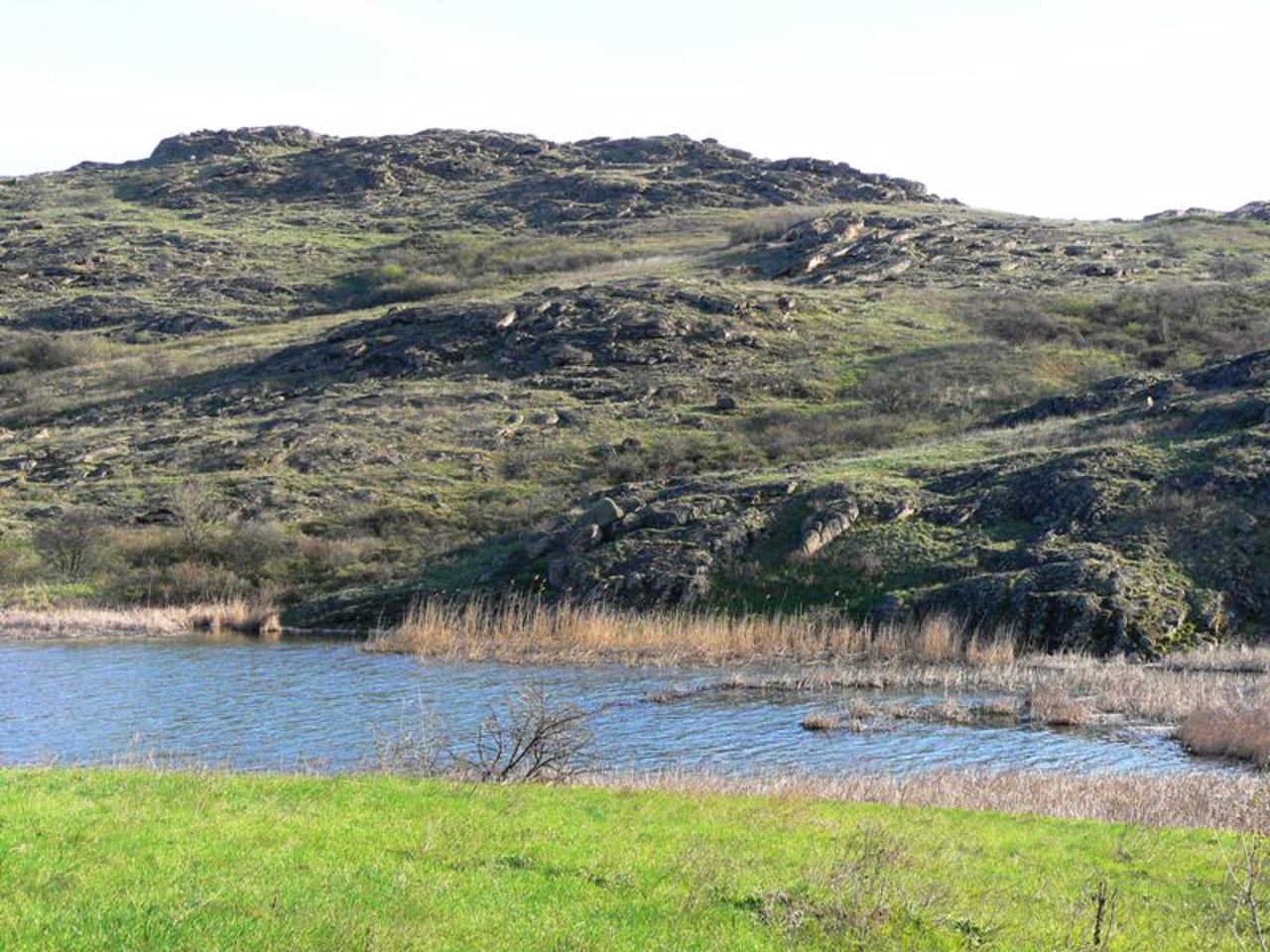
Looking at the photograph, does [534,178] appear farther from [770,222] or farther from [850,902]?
[850,902]

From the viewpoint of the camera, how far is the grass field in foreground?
11.5 metres

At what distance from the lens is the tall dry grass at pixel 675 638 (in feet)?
131

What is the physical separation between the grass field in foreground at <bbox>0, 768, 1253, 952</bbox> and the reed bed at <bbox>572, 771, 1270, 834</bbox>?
6.03 feet

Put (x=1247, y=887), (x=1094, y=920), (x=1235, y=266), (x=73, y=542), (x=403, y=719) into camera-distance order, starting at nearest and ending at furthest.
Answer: (x=1247, y=887) → (x=1094, y=920) → (x=403, y=719) → (x=73, y=542) → (x=1235, y=266)

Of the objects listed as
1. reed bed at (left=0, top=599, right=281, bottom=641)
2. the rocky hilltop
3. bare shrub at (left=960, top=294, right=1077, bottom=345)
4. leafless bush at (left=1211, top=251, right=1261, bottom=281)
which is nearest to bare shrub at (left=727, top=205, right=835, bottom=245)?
the rocky hilltop

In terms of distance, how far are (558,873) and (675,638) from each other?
1121 inches

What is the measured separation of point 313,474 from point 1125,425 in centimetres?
4152

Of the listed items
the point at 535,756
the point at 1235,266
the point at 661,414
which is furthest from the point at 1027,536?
the point at 1235,266

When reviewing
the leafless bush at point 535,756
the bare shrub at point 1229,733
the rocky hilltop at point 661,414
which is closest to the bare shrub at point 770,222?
the rocky hilltop at point 661,414

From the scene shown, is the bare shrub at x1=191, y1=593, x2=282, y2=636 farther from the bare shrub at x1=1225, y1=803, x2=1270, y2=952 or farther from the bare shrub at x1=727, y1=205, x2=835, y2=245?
the bare shrub at x1=727, y1=205, x2=835, y2=245

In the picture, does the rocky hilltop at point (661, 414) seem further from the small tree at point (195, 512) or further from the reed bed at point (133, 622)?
the reed bed at point (133, 622)

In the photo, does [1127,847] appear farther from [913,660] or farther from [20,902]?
[913,660]

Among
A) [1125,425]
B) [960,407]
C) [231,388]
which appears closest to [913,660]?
[1125,425]

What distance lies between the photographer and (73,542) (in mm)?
59031
